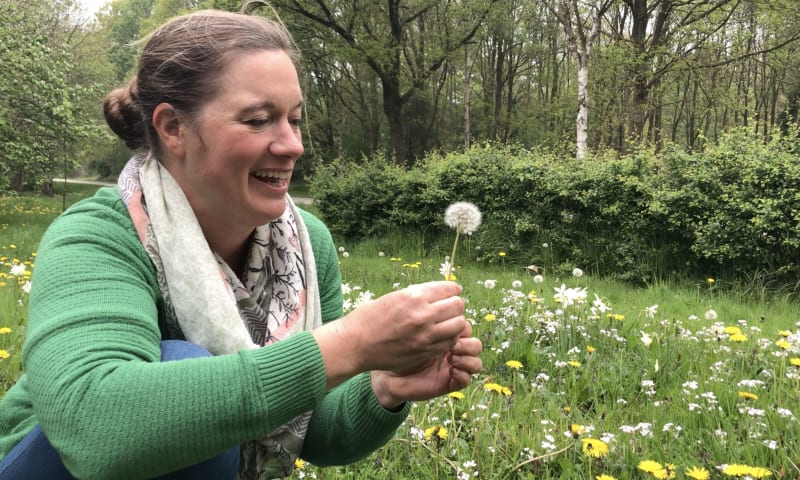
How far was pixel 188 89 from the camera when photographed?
1257mm

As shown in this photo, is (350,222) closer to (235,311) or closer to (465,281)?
(465,281)

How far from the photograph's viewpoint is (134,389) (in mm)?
884

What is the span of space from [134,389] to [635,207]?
19.8ft

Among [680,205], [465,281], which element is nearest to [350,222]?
[465,281]

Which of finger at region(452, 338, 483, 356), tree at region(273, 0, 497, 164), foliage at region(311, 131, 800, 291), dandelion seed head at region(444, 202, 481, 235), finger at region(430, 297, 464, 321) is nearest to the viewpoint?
finger at region(430, 297, 464, 321)

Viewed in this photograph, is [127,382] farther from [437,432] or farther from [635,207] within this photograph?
[635,207]

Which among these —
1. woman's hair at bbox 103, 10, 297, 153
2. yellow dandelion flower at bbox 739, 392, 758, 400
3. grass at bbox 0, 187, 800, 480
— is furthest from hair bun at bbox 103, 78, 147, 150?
yellow dandelion flower at bbox 739, 392, 758, 400

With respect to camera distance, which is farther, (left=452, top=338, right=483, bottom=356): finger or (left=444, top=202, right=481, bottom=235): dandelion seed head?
(left=444, top=202, right=481, bottom=235): dandelion seed head

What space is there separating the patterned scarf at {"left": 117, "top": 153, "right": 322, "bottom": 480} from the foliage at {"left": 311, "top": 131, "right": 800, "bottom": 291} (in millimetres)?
4933

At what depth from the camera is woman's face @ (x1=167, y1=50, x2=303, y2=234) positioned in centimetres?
123

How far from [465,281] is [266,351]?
4.16 meters

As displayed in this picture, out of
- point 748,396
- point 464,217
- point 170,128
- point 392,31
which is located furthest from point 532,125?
point 170,128

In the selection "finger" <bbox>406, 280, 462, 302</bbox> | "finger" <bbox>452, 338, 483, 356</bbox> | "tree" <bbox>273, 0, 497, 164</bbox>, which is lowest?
"finger" <bbox>452, 338, 483, 356</bbox>

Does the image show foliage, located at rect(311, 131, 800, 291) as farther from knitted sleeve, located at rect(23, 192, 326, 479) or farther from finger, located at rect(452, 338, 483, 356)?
knitted sleeve, located at rect(23, 192, 326, 479)
